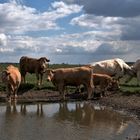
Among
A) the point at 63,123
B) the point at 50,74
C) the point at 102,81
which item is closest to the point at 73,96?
the point at 102,81

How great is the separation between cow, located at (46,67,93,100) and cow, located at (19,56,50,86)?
432 cm

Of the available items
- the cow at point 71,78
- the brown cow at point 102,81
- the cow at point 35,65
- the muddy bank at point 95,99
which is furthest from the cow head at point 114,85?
the cow at point 35,65

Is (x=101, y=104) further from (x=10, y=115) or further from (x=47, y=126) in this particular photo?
(x=47, y=126)

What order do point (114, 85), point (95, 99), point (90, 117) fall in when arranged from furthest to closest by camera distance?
point (114, 85) < point (95, 99) < point (90, 117)

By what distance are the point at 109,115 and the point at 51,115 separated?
8.62ft

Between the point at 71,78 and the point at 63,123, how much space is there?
8729mm

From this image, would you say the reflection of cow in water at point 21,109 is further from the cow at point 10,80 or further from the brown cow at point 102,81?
the brown cow at point 102,81

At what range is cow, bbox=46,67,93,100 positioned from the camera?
2593 cm

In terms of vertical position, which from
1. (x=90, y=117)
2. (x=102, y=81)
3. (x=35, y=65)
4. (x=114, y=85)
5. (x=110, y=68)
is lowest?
(x=90, y=117)

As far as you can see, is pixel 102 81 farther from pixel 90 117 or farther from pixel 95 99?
pixel 90 117

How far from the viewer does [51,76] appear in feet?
84.3

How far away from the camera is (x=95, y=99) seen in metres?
26.1

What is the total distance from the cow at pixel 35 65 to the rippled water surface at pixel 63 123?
699 cm

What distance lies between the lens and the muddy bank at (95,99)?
76.7 ft
